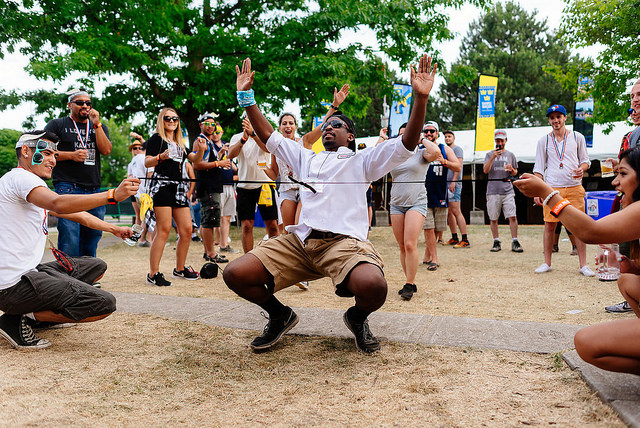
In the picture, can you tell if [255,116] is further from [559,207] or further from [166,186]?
[166,186]

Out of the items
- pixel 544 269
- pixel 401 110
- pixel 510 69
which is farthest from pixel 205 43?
pixel 510 69

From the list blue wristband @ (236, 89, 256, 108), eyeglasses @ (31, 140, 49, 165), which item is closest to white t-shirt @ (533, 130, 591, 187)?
blue wristband @ (236, 89, 256, 108)

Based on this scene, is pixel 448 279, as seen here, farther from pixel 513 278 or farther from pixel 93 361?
pixel 93 361

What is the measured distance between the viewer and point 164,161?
5.82 metres

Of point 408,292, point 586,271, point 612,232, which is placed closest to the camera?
point 612,232

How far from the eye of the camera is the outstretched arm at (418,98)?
2.94 m

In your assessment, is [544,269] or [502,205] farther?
[502,205]

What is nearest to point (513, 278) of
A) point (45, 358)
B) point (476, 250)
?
point (476, 250)

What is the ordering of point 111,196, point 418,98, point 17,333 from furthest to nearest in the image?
point 17,333 → point 111,196 → point 418,98

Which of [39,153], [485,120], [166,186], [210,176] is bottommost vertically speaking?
[166,186]

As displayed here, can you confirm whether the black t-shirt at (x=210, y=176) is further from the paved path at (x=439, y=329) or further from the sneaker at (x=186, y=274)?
the paved path at (x=439, y=329)

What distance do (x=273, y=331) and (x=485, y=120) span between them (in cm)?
1491

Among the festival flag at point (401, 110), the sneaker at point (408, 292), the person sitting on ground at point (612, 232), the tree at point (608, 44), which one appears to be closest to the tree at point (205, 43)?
the festival flag at point (401, 110)

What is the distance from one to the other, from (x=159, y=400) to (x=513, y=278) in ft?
16.3
